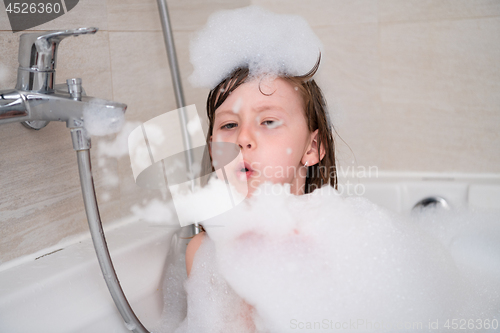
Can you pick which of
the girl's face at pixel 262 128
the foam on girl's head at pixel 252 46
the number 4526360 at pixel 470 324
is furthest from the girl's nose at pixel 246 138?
the number 4526360 at pixel 470 324

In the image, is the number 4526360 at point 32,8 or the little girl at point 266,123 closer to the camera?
the number 4526360 at point 32,8

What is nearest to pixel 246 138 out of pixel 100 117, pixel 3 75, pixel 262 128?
pixel 262 128

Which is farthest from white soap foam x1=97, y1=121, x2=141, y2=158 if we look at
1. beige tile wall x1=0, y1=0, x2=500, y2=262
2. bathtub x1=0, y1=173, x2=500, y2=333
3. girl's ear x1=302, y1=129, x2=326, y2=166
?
girl's ear x1=302, y1=129, x2=326, y2=166

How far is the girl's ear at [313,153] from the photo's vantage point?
83 cm

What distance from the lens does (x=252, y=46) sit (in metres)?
0.78

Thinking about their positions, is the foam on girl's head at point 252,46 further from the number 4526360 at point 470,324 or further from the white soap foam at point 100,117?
the number 4526360 at point 470,324

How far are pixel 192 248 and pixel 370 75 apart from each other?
66 centimetres

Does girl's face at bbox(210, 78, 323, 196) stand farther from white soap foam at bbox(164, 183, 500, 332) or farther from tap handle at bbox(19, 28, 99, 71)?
tap handle at bbox(19, 28, 99, 71)

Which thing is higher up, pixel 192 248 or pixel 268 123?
pixel 268 123

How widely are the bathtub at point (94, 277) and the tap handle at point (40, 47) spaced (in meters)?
0.31

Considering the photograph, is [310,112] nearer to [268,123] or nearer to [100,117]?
[268,123]

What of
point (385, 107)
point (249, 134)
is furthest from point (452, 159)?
point (249, 134)

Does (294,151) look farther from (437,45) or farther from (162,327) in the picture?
(437,45)

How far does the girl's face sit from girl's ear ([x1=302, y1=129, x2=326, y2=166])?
0.04 metres
